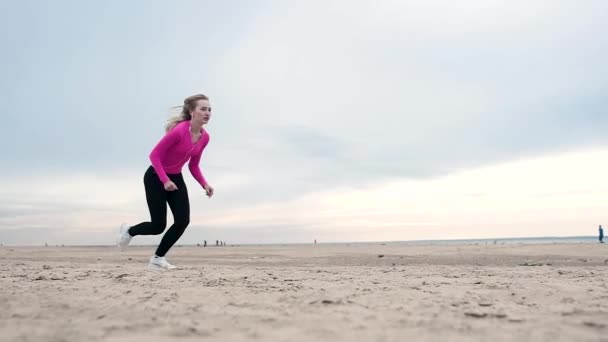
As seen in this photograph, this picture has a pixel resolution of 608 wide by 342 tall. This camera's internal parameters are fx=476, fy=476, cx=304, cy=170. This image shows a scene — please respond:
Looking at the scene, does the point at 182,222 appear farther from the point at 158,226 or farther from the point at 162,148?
the point at 162,148

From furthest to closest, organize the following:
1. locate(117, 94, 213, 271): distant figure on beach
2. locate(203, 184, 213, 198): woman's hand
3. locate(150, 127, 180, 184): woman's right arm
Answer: locate(203, 184, 213, 198): woman's hand → locate(117, 94, 213, 271): distant figure on beach → locate(150, 127, 180, 184): woman's right arm

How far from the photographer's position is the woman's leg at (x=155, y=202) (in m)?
5.79

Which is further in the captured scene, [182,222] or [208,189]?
[208,189]

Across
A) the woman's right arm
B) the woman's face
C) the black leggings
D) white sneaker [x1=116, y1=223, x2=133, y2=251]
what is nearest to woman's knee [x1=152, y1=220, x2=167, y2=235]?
the black leggings

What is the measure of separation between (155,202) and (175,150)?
678 mm

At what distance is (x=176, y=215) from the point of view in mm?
5922

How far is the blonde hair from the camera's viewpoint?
19.3ft

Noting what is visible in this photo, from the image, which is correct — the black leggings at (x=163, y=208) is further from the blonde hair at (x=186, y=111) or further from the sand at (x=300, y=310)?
the sand at (x=300, y=310)

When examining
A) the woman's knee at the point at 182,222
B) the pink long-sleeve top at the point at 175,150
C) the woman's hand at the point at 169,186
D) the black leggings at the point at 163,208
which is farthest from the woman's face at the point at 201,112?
the woman's knee at the point at 182,222

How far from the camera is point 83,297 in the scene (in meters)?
3.50

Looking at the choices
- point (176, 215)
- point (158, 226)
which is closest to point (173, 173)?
point (176, 215)

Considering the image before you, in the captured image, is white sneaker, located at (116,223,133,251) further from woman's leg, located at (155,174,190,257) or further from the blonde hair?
the blonde hair

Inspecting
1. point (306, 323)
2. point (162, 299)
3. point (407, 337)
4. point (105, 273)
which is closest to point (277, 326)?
point (306, 323)

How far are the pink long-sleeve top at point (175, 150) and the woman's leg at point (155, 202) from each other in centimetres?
Result: 18
